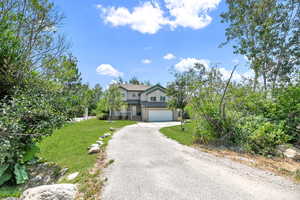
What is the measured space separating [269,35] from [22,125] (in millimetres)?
14969

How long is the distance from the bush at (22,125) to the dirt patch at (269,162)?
21.0 ft

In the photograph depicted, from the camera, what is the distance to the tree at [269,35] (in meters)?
9.85

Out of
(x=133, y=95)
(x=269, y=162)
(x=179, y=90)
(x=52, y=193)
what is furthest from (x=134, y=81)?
(x=52, y=193)

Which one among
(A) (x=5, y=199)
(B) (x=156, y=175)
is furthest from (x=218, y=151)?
(A) (x=5, y=199)

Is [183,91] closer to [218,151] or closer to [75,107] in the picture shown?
[218,151]

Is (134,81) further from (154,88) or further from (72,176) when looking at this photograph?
(72,176)

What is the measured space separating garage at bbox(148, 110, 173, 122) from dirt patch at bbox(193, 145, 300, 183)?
1595 cm

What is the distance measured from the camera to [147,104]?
22359mm

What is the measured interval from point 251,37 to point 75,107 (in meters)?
13.8

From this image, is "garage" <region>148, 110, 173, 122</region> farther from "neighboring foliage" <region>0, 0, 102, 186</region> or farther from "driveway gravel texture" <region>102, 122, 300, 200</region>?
"driveway gravel texture" <region>102, 122, 300, 200</region>

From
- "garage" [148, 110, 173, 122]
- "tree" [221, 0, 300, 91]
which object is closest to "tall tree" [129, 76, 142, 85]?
"garage" [148, 110, 173, 122]

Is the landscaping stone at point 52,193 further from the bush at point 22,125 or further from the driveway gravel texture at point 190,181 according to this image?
the bush at point 22,125

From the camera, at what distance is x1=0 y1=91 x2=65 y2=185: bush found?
11.7 ft

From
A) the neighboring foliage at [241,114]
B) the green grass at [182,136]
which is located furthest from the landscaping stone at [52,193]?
the neighboring foliage at [241,114]
